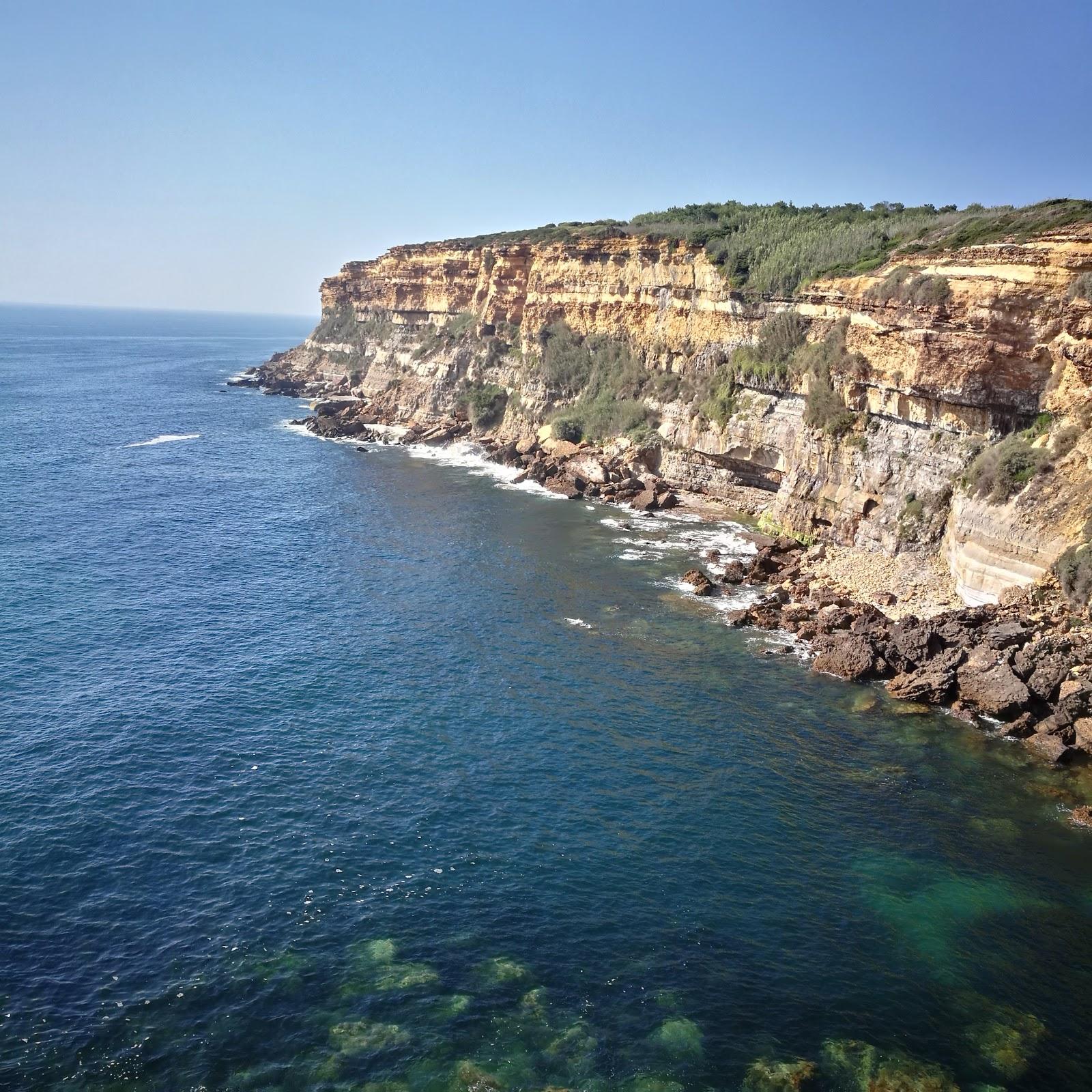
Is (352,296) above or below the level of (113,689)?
above

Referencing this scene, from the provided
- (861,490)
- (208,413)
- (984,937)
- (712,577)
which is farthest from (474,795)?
(208,413)

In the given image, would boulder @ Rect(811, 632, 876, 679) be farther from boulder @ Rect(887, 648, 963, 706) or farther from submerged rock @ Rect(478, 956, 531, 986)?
submerged rock @ Rect(478, 956, 531, 986)

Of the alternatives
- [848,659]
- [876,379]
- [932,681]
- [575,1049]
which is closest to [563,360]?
[876,379]

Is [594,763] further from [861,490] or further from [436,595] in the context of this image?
[861,490]

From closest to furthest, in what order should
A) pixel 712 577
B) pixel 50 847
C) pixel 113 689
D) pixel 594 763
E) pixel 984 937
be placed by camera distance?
pixel 984 937 < pixel 50 847 < pixel 594 763 < pixel 113 689 < pixel 712 577

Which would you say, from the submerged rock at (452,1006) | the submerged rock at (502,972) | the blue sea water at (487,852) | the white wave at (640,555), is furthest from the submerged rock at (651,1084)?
the white wave at (640,555)

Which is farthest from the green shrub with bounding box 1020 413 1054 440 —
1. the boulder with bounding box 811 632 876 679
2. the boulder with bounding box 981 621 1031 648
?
the boulder with bounding box 811 632 876 679

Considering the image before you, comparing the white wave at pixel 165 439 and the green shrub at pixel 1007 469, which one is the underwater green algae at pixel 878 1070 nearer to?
the green shrub at pixel 1007 469
